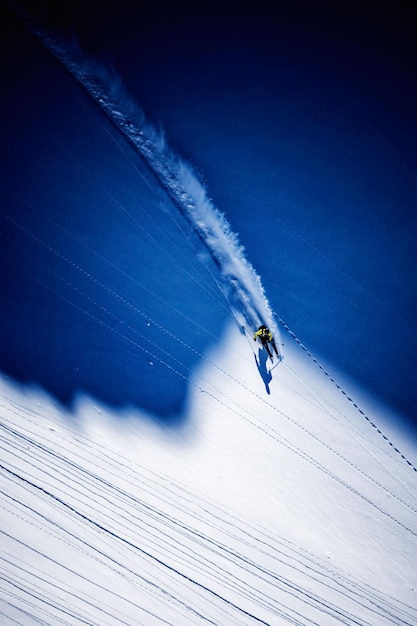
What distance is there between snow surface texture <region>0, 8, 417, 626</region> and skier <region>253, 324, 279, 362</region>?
12 centimetres

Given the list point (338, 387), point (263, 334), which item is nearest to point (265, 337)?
point (263, 334)

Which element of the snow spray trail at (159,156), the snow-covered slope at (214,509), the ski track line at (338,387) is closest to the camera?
the snow-covered slope at (214,509)

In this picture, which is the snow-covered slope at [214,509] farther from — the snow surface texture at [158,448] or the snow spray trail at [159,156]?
the snow spray trail at [159,156]

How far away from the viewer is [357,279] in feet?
13.6

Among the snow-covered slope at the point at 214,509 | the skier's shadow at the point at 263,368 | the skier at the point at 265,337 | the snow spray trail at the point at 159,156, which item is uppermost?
the snow spray trail at the point at 159,156

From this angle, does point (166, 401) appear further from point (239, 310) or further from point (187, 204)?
point (187, 204)

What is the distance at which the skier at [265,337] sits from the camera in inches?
155

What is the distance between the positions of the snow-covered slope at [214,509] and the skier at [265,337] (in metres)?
0.15

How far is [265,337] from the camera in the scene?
3959 mm

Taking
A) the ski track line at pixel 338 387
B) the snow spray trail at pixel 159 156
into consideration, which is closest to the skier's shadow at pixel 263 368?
the ski track line at pixel 338 387

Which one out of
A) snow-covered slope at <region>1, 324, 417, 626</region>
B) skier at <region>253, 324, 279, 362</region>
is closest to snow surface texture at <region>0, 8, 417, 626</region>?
snow-covered slope at <region>1, 324, 417, 626</region>

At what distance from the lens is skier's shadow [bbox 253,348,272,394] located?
399cm

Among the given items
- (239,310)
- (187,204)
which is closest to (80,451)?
(239,310)

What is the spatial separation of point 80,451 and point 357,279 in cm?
344
